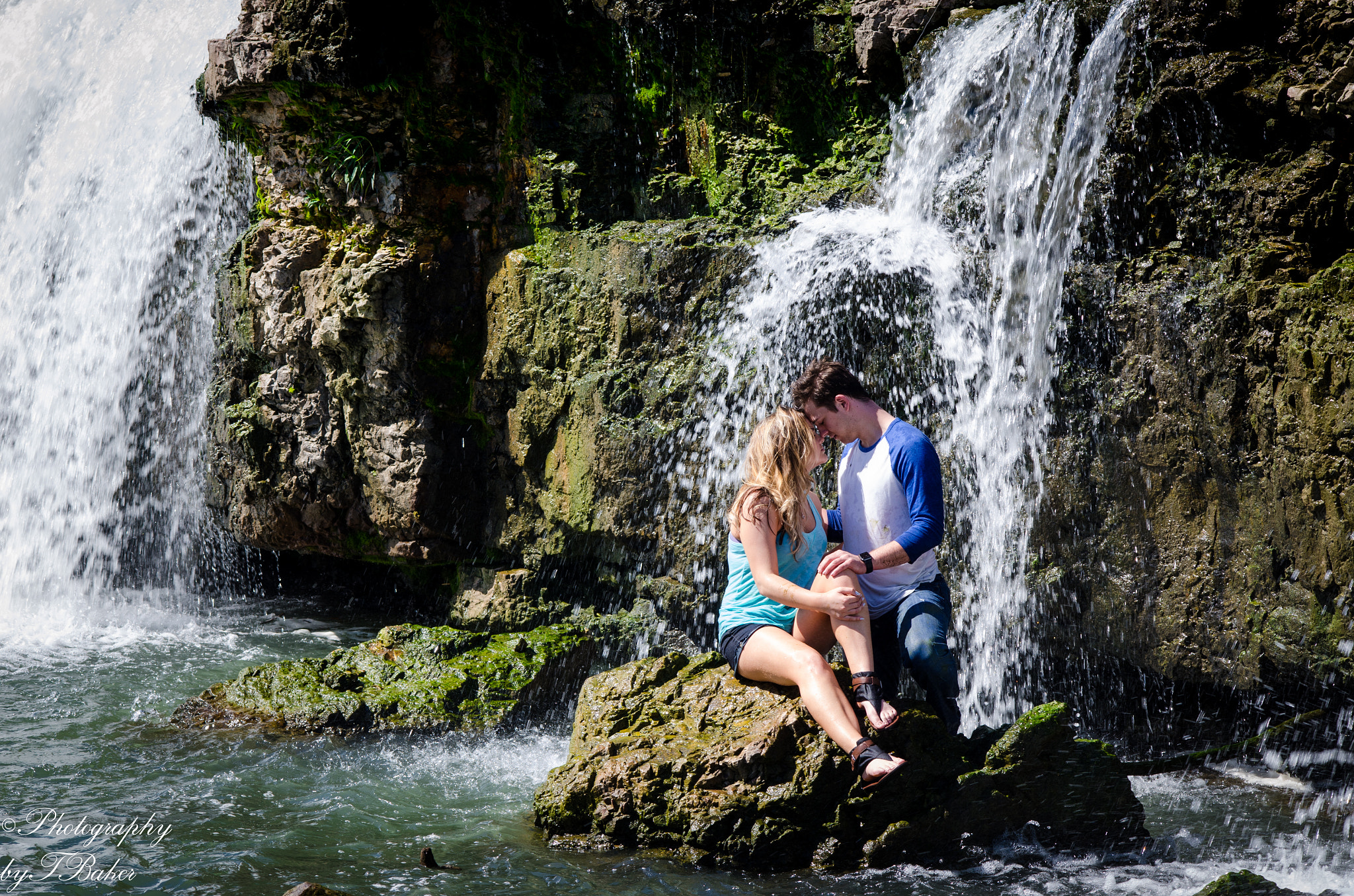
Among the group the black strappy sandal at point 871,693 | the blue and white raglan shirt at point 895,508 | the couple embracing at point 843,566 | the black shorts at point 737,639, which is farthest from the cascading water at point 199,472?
the blue and white raglan shirt at point 895,508

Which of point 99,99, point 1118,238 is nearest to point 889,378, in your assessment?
point 1118,238

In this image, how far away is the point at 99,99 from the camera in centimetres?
1327

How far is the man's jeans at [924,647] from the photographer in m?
4.01

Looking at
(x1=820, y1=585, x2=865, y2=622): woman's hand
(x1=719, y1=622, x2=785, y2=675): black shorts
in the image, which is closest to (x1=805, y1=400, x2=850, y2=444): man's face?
(x1=820, y1=585, x2=865, y2=622): woman's hand

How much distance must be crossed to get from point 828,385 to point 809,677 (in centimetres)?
126

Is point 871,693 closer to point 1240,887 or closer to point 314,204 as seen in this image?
point 1240,887

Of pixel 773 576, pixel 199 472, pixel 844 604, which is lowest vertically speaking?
pixel 844 604

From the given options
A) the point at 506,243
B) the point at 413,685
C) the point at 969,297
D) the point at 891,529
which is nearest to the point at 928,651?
the point at 891,529

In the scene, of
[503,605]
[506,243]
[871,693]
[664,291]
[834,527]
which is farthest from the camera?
[506,243]

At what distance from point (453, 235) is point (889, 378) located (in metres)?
4.35

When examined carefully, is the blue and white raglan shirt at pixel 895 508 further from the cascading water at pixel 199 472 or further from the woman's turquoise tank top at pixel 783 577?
the cascading water at pixel 199 472

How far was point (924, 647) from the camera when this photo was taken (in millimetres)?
3998

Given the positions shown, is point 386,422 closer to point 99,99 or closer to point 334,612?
point 334,612

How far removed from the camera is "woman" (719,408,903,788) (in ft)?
12.6
